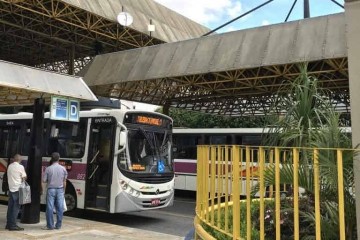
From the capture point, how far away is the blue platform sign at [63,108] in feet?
30.9

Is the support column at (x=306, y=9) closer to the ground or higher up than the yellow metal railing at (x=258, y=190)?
higher up

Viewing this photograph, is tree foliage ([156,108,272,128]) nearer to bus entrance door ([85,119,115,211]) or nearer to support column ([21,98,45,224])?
bus entrance door ([85,119,115,211])

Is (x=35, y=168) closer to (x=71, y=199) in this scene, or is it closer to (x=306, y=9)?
(x=71, y=199)

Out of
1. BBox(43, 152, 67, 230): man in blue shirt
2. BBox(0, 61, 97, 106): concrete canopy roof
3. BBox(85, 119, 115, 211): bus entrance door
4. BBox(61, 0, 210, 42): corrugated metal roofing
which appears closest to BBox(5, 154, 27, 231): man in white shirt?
BBox(43, 152, 67, 230): man in blue shirt

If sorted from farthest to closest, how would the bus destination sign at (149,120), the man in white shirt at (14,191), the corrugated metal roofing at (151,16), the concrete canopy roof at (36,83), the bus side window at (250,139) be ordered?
the corrugated metal roofing at (151,16), the bus side window at (250,139), the bus destination sign at (149,120), the man in white shirt at (14,191), the concrete canopy roof at (36,83)

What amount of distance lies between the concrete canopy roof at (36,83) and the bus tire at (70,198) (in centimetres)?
273

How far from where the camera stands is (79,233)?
30.3ft

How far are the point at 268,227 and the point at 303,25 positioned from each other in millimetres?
9700

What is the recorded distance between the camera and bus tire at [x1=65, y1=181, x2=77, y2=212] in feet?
38.9

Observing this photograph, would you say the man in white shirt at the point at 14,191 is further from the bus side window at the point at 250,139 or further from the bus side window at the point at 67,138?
the bus side window at the point at 250,139

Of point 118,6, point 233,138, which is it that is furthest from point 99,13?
point 233,138

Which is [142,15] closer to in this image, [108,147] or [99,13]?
[99,13]

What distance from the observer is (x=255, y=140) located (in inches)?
655

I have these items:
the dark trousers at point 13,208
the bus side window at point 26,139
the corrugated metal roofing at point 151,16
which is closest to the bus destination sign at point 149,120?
the dark trousers at point 13,208
